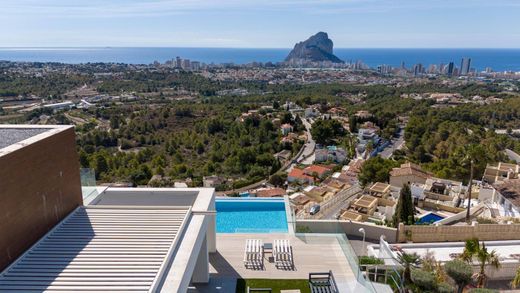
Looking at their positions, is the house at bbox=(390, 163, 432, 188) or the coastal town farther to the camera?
the house at bbox=(390, 163, 432, 188)

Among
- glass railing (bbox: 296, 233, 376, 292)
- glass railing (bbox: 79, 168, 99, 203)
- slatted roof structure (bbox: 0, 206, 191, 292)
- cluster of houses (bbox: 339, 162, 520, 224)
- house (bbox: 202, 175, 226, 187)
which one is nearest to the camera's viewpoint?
slatted roof structure (bbox: 0, 206, 191, 292)

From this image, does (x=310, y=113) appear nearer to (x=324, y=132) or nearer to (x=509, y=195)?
(x=324, y=132)

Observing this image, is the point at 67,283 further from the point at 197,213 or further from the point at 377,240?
the point at 377,240

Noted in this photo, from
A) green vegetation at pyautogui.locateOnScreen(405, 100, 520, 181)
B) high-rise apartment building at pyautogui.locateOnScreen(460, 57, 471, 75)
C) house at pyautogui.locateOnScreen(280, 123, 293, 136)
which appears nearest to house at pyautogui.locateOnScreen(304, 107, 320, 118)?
house at pyautogui.locateOnScreen(280, 123, 293, 136)

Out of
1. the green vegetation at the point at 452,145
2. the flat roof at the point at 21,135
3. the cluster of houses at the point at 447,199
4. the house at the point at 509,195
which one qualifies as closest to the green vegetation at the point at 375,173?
the cluster of houses at the point at 447,199

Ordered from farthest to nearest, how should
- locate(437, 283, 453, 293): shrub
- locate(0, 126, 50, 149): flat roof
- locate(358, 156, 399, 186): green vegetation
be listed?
locate(358, 156, 399, 186): green vegetation → locate(437, 283, 453, 293): shrub → locate(0, 126, 50, 149): flat roof

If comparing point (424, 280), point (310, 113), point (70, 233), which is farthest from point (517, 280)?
point (310, 113)

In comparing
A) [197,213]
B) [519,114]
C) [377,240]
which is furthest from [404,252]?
[519,114]

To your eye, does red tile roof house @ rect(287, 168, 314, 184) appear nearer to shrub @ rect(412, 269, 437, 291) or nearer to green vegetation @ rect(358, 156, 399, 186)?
green vegetation @ rect(358, 156, 399, 186)
